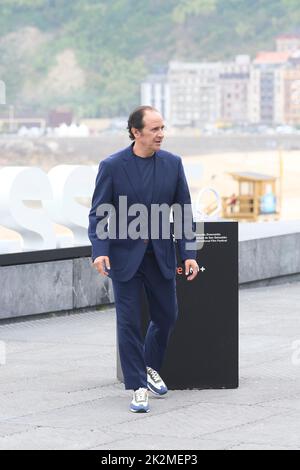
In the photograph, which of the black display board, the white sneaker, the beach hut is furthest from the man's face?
the beach hut

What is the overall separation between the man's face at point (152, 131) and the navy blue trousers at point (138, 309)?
583mm

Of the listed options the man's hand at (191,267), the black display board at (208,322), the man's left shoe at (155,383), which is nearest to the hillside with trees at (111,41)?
the black display board at (208,322)

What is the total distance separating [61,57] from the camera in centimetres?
13788

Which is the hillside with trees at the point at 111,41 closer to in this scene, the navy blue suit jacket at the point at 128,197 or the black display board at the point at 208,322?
the black display board at the point at 208,322

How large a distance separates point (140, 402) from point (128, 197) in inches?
42.1

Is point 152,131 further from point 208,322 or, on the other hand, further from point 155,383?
point 155,383

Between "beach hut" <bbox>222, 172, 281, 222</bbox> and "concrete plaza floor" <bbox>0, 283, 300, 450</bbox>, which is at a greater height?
"concrete plaza floor" <bbox>0, 283, 300, 450</bbox>

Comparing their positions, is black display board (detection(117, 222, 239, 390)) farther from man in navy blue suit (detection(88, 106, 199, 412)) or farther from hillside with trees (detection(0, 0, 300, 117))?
hillside with trees (detection(0, 0, 300, 117))

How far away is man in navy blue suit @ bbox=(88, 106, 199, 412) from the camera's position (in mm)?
6559

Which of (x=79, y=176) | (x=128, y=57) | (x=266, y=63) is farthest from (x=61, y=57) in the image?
(x=79, y=176)

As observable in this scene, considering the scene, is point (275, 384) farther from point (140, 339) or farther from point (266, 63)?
point (266, 63)

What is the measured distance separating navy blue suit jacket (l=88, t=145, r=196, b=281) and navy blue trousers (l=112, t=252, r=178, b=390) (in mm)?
59

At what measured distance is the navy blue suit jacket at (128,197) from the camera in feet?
21.6
